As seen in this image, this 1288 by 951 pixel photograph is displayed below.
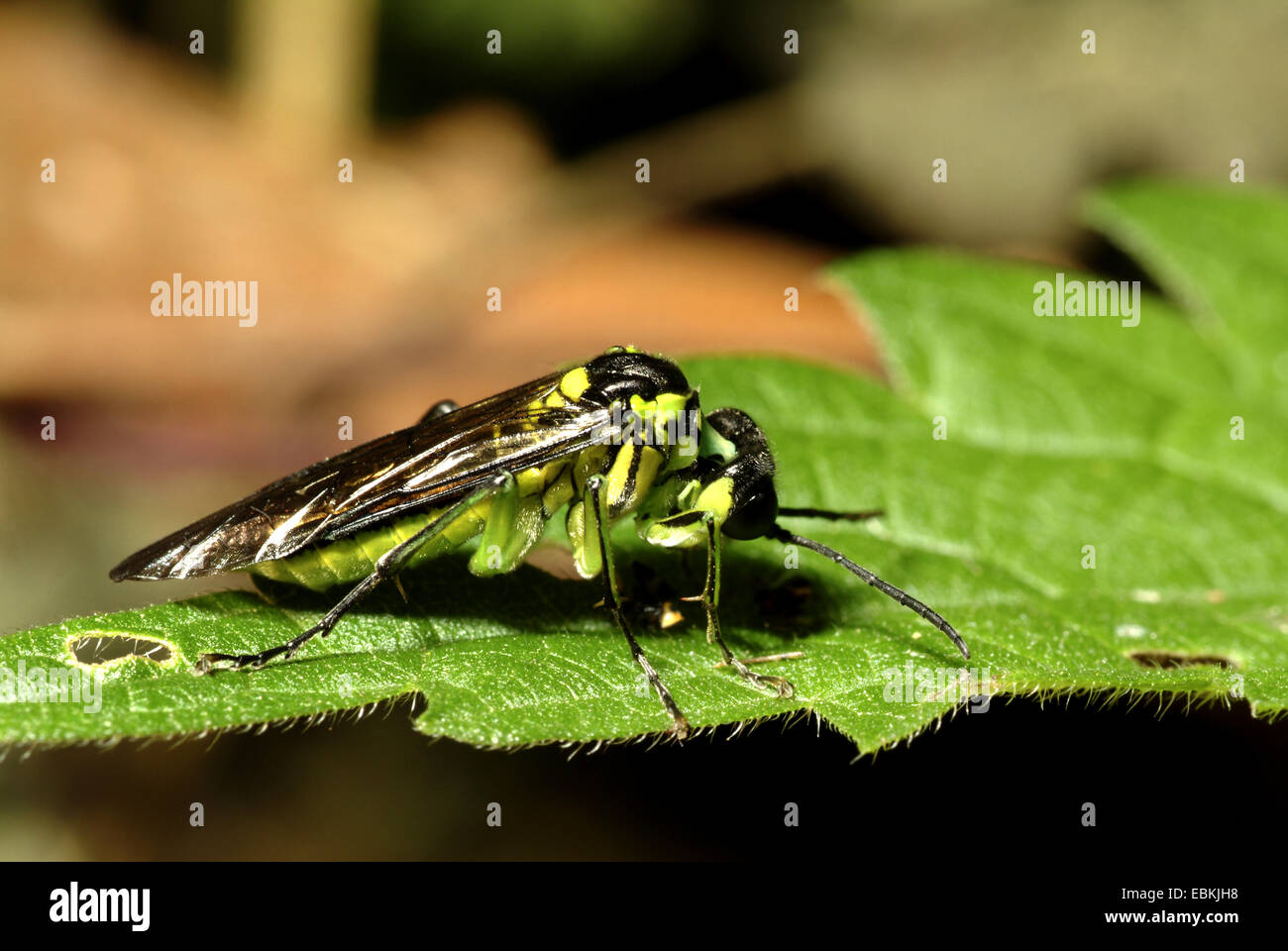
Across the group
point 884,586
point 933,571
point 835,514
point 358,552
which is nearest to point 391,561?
point 358,552

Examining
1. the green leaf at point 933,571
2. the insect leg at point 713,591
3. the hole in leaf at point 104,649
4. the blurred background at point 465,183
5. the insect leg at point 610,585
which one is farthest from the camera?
the blurred background at point 465,183

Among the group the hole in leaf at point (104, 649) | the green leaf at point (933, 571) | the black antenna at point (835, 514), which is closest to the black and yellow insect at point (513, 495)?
the green leaf at point (933, 571)

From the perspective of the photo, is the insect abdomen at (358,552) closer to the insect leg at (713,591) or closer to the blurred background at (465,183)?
the insect leg at (713,591)

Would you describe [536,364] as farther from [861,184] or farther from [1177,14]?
[1177,14]

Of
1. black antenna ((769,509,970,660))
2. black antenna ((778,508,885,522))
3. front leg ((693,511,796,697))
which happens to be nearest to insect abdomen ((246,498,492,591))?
front leg ((693,511,796,697))

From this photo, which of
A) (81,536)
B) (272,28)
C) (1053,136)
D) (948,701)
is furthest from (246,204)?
(948,701)

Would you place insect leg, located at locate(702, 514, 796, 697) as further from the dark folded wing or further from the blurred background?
the blurred background
